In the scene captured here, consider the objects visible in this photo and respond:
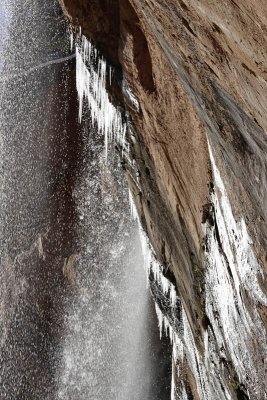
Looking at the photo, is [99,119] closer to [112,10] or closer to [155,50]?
[112,10]

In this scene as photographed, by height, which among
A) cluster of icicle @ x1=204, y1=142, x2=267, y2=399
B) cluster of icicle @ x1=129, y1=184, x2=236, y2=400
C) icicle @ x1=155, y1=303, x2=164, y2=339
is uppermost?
cluster of icicle @ x1=204, y1=142, x2=267, y2=399

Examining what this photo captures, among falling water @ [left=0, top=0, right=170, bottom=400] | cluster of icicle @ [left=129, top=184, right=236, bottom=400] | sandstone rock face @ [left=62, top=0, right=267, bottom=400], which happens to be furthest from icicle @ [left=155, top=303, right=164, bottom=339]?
sandstone rock face @ [left=62, top=0, right=267, bottom=400]

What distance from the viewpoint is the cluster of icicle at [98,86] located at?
7758mm

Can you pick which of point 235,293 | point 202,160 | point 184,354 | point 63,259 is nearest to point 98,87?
point 202,160

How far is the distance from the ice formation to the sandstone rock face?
185 millimetres

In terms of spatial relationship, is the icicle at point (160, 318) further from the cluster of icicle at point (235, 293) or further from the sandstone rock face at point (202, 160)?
the cluster of icicle at point (235, 293)

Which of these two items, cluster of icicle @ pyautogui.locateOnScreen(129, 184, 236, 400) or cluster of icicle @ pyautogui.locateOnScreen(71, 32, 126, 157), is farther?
cluster of icicle @ pyautogui.locateOnScreen(71, 32, 126, 157)

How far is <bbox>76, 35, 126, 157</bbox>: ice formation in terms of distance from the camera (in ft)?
25.5

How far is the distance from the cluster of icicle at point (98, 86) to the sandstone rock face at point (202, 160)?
0.59ft

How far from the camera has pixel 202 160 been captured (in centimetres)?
568

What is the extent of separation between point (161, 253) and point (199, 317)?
1709mm

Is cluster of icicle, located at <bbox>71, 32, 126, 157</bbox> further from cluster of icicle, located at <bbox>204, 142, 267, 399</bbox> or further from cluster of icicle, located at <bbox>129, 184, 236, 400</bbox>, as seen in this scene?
cluster of icicle, located at <bbox>204, 142, 267, 399</bbox>

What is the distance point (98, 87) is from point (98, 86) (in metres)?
0.02

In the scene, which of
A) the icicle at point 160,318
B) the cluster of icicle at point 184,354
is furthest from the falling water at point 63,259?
the cluster of icicle at point 184,354
